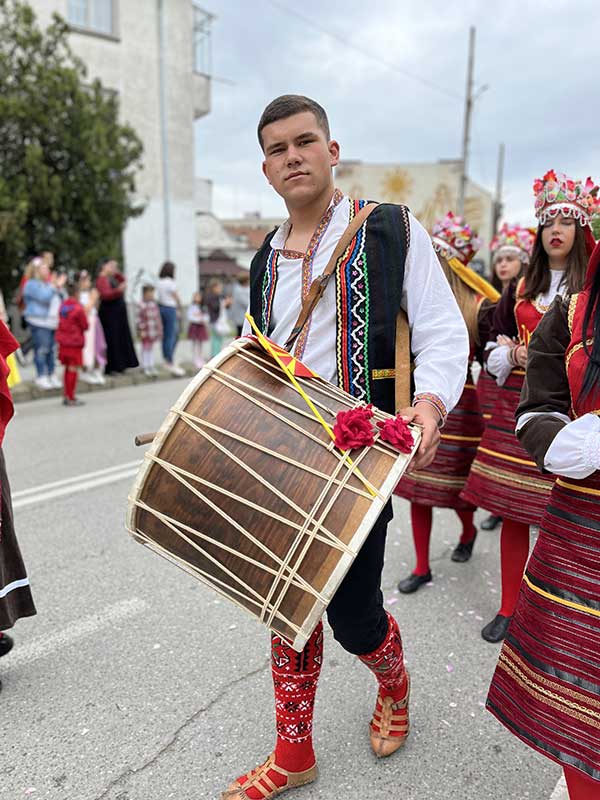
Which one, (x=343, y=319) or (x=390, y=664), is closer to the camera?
(x=343, y=319)

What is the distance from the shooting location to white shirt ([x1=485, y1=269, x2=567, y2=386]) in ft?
9.22

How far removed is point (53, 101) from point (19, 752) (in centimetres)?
1202

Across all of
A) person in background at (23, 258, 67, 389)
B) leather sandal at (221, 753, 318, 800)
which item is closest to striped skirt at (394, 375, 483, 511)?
leather sandal at (221, 753, 318, 800)

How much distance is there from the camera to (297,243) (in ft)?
6.39

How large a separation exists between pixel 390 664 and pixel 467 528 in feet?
6.00

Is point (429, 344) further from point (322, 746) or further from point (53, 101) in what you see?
point (53, 101)

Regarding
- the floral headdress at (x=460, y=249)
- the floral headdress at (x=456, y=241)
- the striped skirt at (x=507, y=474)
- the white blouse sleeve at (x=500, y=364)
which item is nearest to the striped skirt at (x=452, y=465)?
the striped skirt at (x=507, y=474)

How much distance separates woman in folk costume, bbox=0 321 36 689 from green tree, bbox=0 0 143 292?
383 inches

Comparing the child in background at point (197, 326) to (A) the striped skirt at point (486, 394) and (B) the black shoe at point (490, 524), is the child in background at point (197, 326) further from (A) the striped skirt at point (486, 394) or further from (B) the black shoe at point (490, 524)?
(A) the striped skirt at point (486, 394)

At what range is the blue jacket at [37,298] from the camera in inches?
361

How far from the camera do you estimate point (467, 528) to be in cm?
375

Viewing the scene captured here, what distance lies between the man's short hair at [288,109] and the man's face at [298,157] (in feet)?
0.04

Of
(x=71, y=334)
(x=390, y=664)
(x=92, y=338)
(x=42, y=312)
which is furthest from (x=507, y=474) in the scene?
(x=92, y=338)

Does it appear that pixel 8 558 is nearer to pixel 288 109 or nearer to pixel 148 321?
pixel 288 109
